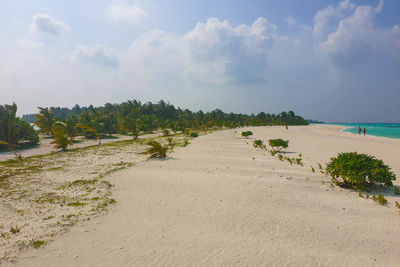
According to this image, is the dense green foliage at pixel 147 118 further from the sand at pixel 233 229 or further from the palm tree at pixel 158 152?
the sand at pixel 233 229

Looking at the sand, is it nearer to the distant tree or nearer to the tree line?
the tree line

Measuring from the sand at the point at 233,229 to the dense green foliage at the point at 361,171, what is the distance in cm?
56

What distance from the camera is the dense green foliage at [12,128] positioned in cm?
2372

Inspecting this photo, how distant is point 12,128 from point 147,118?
2788 centimetres

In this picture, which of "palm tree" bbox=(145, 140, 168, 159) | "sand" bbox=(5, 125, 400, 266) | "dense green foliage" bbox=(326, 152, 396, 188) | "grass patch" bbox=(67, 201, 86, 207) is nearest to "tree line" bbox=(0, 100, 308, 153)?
"palm tree" bbox=(145, 140, 168, 159)

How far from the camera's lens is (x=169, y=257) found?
4.10 m

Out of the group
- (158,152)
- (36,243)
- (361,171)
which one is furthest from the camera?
(158,152)

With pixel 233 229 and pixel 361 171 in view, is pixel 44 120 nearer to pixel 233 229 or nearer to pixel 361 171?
pixel 233 229

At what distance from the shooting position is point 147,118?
50.0 m

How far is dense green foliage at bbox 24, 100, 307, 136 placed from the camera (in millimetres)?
37562

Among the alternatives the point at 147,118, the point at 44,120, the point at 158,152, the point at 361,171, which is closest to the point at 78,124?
the point at 158,152

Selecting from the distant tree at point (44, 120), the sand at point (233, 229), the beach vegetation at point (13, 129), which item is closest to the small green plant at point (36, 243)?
A: the sand at point (233, 229)

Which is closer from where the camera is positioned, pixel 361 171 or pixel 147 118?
pixel 361 171

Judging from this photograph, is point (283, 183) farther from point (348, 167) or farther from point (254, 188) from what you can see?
point (348, 167)
